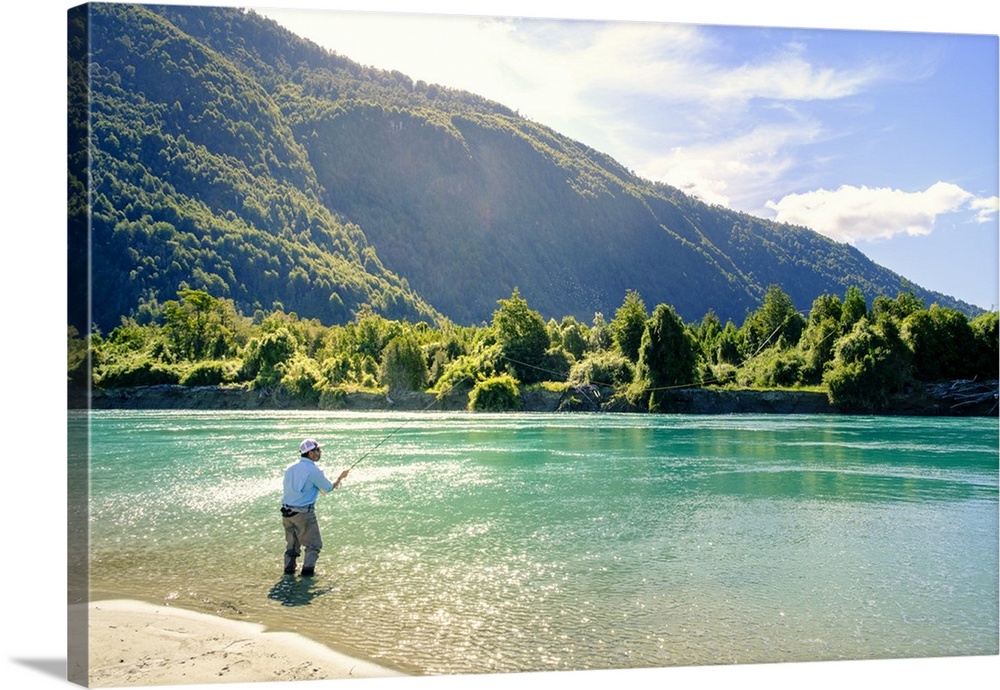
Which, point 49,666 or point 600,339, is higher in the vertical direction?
point 600,339

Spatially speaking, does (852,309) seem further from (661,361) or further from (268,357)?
(268,357)

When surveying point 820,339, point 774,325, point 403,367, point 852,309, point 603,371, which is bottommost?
point 603,371

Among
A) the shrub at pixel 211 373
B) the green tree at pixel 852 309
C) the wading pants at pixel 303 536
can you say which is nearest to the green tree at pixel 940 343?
the green tree at pixel 852 309

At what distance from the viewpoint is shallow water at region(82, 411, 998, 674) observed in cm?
478

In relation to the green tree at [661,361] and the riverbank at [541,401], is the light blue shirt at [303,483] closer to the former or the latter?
the riverbank at [541,401]

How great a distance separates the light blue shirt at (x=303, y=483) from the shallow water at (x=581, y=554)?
0.54 metres

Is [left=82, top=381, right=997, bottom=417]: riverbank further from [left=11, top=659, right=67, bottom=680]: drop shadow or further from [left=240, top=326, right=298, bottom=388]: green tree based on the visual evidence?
[left=11, top=659, right=67, bottom=680]: drop shadow

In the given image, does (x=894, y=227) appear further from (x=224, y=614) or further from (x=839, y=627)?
(x=224, y=614)

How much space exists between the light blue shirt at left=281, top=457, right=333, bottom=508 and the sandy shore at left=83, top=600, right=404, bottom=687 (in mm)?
855

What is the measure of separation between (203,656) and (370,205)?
47854 millimetres

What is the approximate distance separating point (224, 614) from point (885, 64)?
615 centimetres

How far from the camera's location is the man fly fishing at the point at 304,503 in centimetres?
532

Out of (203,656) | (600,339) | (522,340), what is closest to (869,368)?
(600,339)

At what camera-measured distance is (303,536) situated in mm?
5555
